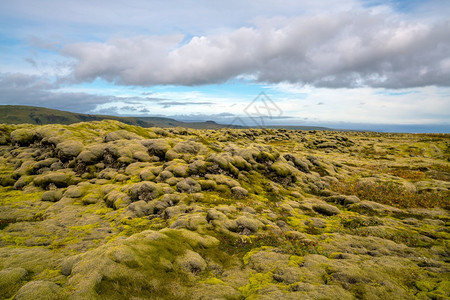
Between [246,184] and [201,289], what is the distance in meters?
22.2

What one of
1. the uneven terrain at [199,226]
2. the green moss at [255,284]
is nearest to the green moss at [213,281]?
the uneven terrain at [199,226]

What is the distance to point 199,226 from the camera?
20.5 m

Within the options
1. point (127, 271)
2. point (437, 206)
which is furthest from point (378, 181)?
point (127, 271)

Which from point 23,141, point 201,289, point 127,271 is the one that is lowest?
point 201,289

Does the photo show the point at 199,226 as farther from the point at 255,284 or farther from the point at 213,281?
the point at 255,284

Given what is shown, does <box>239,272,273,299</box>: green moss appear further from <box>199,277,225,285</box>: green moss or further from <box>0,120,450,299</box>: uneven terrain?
<box>199,277,225,285</box>: green moss

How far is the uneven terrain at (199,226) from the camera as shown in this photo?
39.7ft

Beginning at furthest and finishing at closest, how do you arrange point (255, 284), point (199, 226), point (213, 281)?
point (199, 226)
point (255, 284)
point (213, 281)

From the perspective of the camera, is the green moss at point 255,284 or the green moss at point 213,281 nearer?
the green moss at point 255,284

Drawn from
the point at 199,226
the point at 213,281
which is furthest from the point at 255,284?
the point at 199,226

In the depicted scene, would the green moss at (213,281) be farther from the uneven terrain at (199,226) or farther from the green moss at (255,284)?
the green moss at (255,284)

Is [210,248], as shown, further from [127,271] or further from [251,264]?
[127,271]

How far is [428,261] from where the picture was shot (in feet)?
50.8

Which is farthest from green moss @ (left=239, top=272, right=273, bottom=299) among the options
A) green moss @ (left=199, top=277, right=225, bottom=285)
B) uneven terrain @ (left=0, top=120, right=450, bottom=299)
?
green moss @ (left=199, top=277, right=225, bottom=285)
